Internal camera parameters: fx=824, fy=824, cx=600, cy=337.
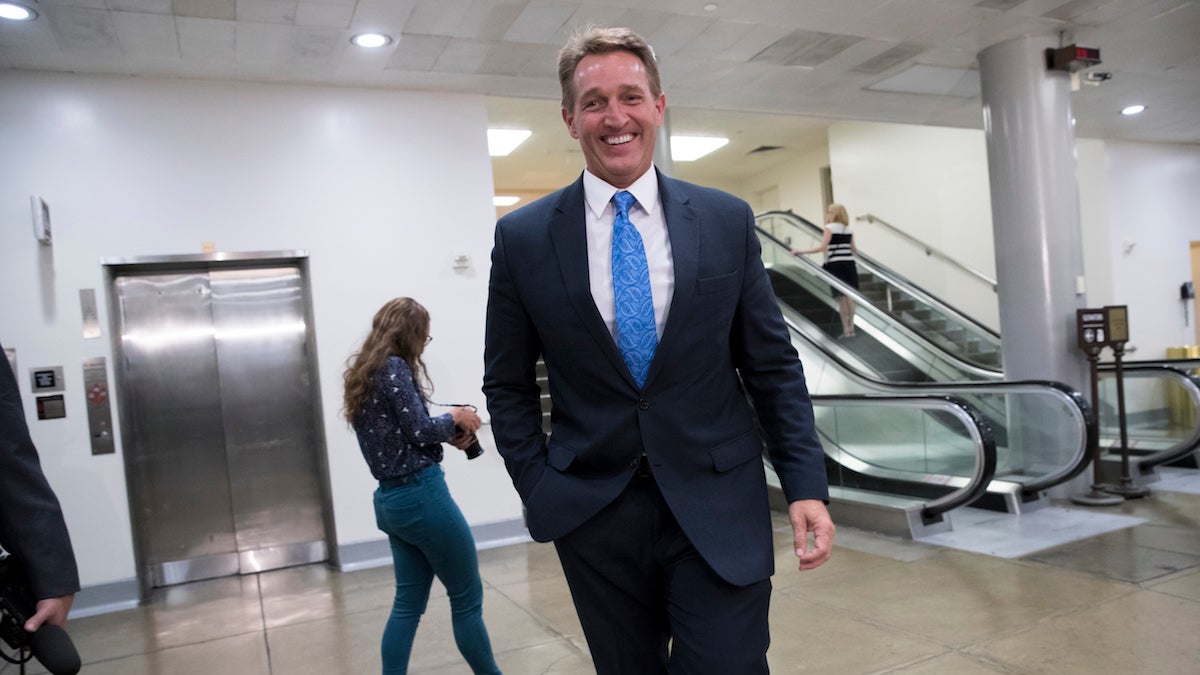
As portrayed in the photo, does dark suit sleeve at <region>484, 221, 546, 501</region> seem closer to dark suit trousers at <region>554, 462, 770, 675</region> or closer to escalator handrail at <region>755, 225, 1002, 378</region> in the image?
dark suit trousers at <region>554, 462, 770, 675</region>

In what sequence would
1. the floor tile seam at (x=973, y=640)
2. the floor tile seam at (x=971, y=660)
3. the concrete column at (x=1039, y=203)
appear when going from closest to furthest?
the floor tile seam at (x=971, y=660) < the floor tile seam at (x=973, y=640) < the concrete column at (x=1039, y=203)

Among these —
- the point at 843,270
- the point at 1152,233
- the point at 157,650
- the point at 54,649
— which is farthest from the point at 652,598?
the point at 1152,233

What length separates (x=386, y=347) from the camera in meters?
3.39

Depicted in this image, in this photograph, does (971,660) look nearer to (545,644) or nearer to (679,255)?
(545,644)

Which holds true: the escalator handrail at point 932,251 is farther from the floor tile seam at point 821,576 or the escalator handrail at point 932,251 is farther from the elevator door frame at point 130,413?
the elevator door frame at point 130,413

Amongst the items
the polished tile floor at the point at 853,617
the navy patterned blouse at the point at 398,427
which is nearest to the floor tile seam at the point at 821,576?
the polished tile floor at the point at 853,617

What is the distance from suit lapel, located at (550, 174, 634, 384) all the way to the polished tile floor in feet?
8.78

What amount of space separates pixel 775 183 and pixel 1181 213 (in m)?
6.70

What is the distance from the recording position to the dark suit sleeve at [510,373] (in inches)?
71.0

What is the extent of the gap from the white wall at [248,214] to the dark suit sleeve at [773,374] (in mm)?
5218

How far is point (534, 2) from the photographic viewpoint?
5.36 metres

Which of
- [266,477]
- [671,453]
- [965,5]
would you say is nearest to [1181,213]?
[965,5]

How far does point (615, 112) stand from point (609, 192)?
0.18m

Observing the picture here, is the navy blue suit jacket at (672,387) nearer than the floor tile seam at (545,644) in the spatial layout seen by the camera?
Yes
